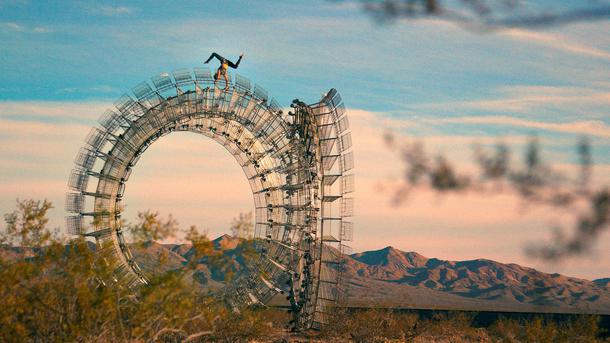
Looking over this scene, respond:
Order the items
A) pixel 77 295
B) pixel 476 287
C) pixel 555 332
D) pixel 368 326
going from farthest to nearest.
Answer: pixel 476 287 < pixel 368 326 < pixel 555 332 < pixel 77 295

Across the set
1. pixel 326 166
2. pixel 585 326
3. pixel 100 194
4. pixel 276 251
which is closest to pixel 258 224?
pixel 276 251

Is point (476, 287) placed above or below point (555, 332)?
below

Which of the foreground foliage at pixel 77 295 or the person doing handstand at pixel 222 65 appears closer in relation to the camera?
the foreground foliage at pixel 77 295

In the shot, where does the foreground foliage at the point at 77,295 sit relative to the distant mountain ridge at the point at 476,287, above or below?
above

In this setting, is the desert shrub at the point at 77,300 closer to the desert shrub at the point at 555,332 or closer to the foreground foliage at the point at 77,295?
the foreground foliage at the point at 77,295

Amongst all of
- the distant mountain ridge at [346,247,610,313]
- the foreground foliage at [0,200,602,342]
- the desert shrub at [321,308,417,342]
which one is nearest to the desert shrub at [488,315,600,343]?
the desert shrub at [321,308,417,342]

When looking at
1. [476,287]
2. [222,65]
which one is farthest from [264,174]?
[476,287]

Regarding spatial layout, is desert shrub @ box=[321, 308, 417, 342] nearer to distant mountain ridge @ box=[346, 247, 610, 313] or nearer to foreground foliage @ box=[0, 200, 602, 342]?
foreground foliage @ box=[0, 200, 602, 342]

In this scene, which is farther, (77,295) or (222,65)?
(222,65)

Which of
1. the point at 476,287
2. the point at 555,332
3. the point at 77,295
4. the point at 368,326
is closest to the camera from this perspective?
the point at 77,295

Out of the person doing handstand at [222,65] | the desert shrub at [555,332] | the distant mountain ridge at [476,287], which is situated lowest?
the distant mountain ridge at [476,287]

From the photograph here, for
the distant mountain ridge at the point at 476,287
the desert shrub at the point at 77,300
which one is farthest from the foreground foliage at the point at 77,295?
the distant mountain ridge at the point at 476,287

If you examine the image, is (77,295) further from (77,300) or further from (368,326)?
(368,326)

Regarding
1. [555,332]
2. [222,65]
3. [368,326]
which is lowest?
[368,326]
